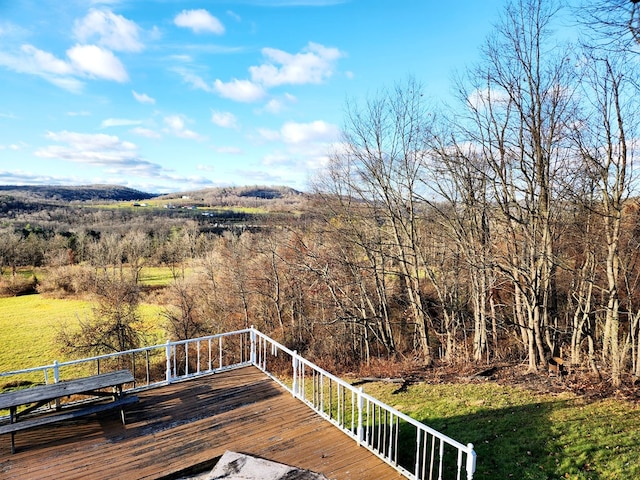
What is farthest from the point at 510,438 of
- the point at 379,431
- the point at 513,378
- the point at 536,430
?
the point at 379,431

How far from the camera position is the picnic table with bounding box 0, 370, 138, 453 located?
489 cm

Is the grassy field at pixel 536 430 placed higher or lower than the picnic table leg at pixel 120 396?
lower

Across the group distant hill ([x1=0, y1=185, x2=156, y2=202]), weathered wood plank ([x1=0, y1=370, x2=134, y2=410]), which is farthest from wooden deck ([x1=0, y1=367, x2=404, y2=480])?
distant hill ([x1=0, y1=185, x2=156, y2=202])

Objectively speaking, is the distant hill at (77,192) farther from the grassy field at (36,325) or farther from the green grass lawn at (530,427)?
the green grass lawn at (530,427)

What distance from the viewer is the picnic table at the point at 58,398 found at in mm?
4895

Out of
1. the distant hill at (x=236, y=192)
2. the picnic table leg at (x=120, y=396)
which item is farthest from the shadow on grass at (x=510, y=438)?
the distant hill at (x=236, y=192)

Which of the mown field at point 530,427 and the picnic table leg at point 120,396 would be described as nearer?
the picnic table leg at point 120,396

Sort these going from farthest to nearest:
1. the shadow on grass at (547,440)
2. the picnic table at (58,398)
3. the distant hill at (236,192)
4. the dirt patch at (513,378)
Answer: the distant hill at (236,192), the dirt patch at (513,378), the shadow on grass at (547,440), the picnic table at (58,398)

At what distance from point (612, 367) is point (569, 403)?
2.03 m

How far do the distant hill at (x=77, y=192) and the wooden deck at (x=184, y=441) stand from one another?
71365mm

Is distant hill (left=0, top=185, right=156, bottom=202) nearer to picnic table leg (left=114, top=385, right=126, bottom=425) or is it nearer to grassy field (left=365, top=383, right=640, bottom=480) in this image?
picnic table leg (left=114, top=385, right=126, bottom=425)

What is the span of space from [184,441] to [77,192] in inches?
3280

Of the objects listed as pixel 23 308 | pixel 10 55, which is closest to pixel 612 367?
pixel 10 55

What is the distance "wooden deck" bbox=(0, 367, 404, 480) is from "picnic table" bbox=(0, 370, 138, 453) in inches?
9.2
